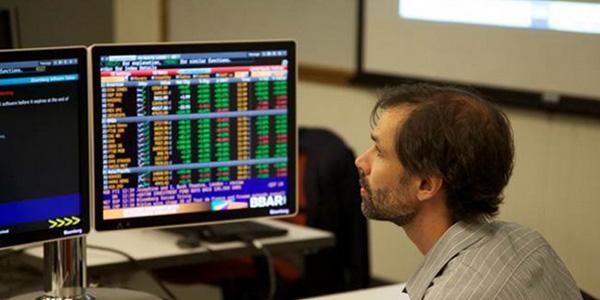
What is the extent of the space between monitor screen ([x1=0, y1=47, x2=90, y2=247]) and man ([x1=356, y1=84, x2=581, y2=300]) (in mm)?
623

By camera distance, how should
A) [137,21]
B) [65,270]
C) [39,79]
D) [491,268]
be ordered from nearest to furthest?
[491,268], [39,79], [65,270], [137,21]

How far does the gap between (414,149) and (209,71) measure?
0.64 m

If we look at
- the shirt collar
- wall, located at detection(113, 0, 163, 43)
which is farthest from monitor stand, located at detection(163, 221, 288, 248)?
wall, located at detection(113, 0, 163, 43)

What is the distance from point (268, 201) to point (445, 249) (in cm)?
68

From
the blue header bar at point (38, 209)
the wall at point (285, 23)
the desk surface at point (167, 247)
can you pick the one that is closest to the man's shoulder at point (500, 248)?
the blue header bar at point (38, 209)

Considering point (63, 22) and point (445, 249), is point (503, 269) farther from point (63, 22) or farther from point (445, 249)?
point (63, 22)

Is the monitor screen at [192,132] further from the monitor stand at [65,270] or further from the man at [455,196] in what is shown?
the man at [455,196]

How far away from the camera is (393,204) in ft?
6.53

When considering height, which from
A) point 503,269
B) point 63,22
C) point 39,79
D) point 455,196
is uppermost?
point 63,22

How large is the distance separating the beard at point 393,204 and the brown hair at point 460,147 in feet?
0.17

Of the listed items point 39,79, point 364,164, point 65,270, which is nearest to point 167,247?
point 65,270

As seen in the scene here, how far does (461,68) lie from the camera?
14.3ft

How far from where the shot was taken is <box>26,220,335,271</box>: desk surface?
9.61 feet

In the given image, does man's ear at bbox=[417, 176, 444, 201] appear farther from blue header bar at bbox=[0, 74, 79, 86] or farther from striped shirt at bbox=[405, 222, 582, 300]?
blue header bar at bbox=[0, 74, 79, 86]
